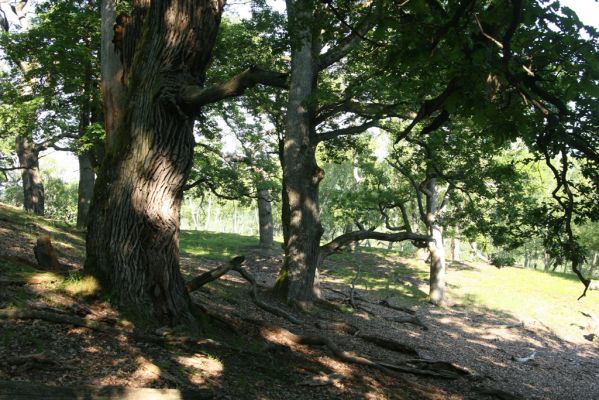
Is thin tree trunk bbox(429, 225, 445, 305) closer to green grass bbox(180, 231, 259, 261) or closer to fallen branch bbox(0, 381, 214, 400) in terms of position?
green grass bbox(180, 231, 259, 261)

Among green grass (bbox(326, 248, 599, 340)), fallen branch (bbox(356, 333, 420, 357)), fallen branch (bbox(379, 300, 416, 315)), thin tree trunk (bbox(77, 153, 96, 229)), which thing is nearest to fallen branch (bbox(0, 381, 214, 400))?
fallen branch (bbox(356, 333, 420, 357))

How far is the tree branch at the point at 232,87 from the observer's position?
19.0 ft

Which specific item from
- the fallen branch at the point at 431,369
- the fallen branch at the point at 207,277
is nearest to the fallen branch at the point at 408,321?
the fallen branch at the point at 431,369

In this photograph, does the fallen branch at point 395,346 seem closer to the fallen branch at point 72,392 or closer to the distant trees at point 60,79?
the fallen branch at point 72,392

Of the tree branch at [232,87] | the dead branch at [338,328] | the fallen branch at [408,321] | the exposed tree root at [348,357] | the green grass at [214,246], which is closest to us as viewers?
the tree branch at [232,87]

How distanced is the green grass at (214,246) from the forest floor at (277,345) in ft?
18.8

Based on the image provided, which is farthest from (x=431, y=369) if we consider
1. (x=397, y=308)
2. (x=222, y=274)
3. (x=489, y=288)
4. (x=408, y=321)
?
(x=489, y=288)

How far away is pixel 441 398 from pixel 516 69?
529 cm

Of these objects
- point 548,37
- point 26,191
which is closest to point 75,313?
point 548,37

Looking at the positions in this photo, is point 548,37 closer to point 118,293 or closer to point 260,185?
point 118,293

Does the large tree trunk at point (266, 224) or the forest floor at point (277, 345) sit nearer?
the forest floor at point (277, 345)

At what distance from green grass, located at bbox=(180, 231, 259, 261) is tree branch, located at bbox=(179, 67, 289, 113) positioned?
21.1 m

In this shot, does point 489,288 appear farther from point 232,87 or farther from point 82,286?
point 82,286

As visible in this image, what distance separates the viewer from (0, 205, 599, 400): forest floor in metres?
5.12
